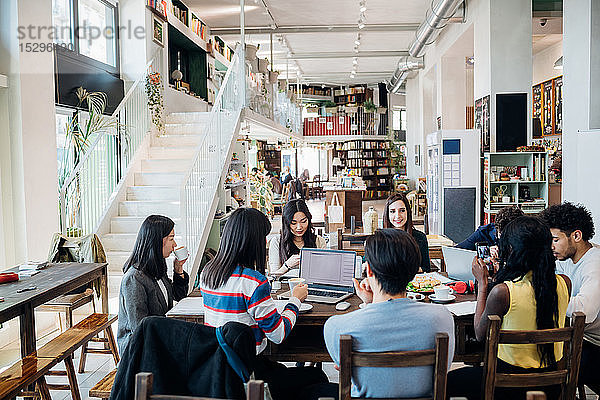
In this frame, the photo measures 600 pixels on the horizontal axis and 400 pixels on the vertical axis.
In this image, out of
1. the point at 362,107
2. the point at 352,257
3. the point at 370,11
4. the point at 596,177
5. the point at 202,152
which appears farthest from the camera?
the point at 362,107

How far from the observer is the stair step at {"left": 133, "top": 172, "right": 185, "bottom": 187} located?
787 cm

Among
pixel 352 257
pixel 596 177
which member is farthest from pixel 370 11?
pixel 352 257

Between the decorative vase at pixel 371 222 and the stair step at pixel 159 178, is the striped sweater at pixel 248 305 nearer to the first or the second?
the decorative vase at pixel 371 222

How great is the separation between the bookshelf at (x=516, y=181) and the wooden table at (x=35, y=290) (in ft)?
18.8

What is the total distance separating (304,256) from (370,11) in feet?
28.6

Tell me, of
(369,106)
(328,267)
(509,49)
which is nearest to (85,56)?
(328,267)

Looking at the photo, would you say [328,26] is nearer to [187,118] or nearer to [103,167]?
[187,118]

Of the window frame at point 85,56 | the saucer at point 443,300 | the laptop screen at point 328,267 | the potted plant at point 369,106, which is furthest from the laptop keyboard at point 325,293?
the potted plant at point 369,106

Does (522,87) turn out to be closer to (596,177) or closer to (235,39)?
(596,177)

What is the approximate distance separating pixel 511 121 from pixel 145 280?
21.9ft

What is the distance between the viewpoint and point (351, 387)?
2164 mm

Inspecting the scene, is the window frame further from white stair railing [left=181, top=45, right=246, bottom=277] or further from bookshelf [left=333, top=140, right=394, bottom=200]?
bookshelf [left=333, top=140, right=394, bottom=200]

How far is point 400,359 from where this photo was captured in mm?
2053

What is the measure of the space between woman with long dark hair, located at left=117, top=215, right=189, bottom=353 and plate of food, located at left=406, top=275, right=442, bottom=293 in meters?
1.47
